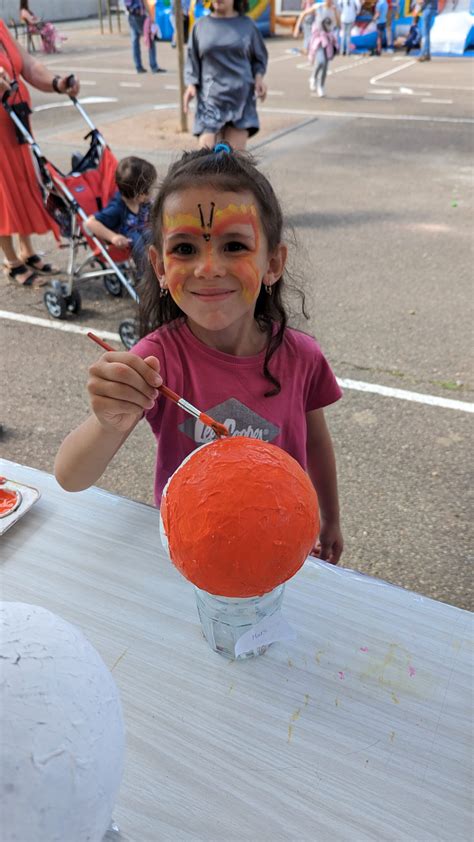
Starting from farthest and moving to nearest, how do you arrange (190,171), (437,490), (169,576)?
(437,490) → (190,171) → (169,576)

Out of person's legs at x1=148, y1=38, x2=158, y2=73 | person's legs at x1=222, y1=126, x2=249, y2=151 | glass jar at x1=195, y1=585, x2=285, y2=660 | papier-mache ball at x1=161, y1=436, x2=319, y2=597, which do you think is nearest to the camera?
papier-mache ball at x1=161, y1=436, x2=319, y2=597

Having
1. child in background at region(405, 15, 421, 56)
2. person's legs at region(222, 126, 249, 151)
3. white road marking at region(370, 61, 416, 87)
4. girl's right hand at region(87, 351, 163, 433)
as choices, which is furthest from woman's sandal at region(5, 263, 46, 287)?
child in background at region(405, 15, 421, 56)

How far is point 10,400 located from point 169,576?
244 cm

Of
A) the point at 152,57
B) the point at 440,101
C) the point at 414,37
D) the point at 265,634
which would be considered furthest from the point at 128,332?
the point at 414,37

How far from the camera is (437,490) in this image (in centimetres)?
266

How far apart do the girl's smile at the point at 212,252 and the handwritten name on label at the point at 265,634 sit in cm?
54

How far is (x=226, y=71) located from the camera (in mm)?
4758

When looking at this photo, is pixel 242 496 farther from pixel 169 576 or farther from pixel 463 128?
pixel 463 128

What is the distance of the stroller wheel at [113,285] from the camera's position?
435 cm

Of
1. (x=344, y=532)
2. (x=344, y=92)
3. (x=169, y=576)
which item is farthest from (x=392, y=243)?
(x=344, y=92)

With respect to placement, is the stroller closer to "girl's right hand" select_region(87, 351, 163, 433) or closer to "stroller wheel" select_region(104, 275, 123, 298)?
"stroller wheel" select_region(104, 275, 123, 298)

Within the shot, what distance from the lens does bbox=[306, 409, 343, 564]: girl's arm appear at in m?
1.54

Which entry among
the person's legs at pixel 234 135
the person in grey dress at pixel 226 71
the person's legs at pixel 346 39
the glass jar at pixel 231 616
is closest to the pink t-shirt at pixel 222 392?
the glass jar at pixel 231 616

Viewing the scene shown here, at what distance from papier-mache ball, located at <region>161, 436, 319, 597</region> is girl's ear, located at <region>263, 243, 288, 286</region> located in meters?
0.59
